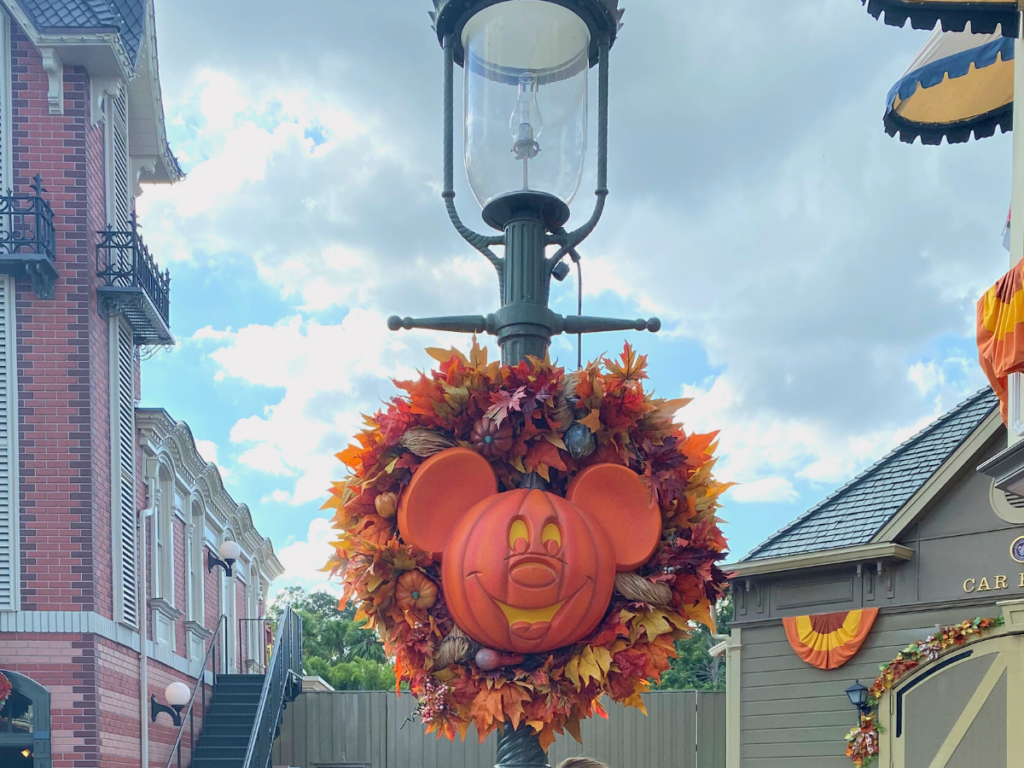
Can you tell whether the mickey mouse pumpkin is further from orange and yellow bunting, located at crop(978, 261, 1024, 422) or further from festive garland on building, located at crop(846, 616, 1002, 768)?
festive garland on building, located at crop(846, 616, 1002, 768)

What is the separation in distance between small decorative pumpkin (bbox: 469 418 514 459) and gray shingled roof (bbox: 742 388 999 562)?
10601mm

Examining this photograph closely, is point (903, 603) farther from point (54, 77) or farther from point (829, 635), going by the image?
point (54, 77)

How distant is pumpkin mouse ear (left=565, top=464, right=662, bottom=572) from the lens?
2.73 metres

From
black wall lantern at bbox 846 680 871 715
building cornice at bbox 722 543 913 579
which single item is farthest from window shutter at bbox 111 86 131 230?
black wall lantern at bbox 846 680 871 715

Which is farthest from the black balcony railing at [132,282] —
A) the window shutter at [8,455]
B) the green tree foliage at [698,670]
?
the green tree foliage at [698,670]

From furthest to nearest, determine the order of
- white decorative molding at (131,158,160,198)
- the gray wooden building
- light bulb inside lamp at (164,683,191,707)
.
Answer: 1. white decorative molding at (131,158,160,198)
2. light bulb inside lamp at (164,683,191,707)
3. the gray wooden building

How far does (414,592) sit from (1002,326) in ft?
11.4

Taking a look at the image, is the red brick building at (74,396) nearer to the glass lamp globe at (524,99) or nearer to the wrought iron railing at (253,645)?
the wrought iron railing at (253,645)

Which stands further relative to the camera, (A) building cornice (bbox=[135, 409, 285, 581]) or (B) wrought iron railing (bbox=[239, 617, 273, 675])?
(B) wrought iron railing (bbox=[239, 617, 273, 675])

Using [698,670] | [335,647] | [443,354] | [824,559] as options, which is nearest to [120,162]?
[824,559]

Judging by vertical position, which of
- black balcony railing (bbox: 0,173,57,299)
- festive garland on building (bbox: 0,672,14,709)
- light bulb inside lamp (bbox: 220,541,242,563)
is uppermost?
black balcony railing (bbox: 0,173,57,299)

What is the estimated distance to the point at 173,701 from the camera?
1371 centimetres

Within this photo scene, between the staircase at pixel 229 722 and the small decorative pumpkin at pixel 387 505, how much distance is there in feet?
46.9

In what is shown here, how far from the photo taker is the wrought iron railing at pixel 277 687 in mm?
15477
